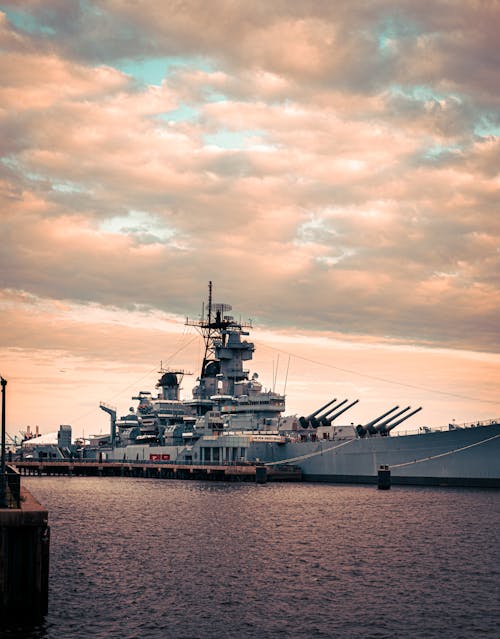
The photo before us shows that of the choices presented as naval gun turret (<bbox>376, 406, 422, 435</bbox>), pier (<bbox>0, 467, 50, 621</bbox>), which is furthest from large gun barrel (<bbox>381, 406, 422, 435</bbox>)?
pier (<bbox>0, 467, 50, 621</bbox>)

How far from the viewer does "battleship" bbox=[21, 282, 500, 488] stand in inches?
3174

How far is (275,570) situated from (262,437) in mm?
62891

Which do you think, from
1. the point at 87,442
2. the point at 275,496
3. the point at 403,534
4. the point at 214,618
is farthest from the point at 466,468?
the point at 87,442

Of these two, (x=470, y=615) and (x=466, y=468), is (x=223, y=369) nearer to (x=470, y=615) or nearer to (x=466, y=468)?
(x=466, y=468)

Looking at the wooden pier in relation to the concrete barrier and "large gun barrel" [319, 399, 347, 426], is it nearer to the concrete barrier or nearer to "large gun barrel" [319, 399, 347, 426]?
"large gun barrel" [319, 399, 347, 426]

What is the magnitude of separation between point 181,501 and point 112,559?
3303cm

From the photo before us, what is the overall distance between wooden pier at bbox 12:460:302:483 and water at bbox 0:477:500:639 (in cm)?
2606

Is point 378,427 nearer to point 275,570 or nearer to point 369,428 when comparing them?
point 369,428

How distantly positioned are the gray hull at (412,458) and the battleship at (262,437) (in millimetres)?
102

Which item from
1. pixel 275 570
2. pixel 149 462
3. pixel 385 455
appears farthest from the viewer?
pixel 149 462

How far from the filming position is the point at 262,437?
99.4 meters

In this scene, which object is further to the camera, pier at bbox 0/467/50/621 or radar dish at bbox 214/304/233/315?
radar dish at bbox 214/304/233/315

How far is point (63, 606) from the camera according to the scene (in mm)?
28594

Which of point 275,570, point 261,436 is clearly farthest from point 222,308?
point 275,570
